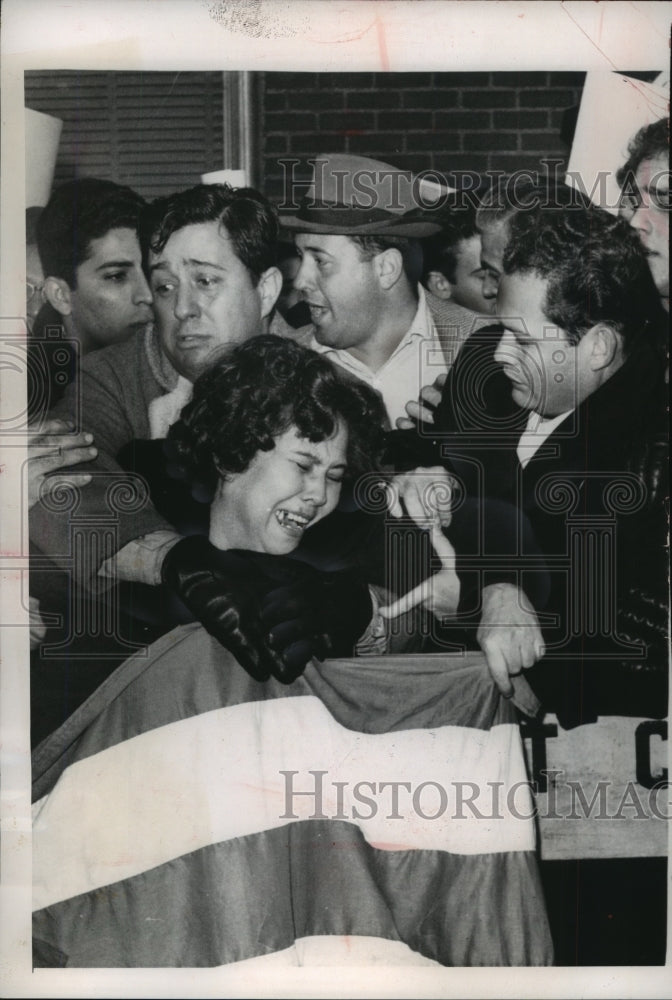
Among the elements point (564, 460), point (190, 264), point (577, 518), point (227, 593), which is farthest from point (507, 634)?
point (190, 264)

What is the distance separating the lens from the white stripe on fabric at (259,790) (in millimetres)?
3473

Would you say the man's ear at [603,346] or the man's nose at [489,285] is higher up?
the man's nose at [489,285]

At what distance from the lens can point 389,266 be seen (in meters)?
3.49

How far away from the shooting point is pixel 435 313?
350 cm

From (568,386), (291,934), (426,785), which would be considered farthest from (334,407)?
(291,934)

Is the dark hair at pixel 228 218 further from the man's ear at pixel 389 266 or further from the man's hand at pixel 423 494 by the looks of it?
the man's hand at pixel 423 494

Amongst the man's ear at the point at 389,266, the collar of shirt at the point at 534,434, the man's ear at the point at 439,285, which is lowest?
the collar of shirt at the point at 534,434

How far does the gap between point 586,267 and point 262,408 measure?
108 centimetres

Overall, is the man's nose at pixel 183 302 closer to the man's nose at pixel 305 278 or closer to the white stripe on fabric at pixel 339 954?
the man's nose at pixel 305 278

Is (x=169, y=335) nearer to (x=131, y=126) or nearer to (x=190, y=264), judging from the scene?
(x=190, y=264)

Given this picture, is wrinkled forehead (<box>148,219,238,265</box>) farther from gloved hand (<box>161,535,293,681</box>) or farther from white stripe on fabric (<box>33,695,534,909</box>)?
white stripe on fabric (<box>33,695,534,909</box>)

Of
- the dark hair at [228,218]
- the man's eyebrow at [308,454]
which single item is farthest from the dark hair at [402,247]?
the man's eyebrow at [308,454]

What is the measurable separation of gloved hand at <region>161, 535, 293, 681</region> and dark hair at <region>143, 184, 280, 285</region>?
85cm

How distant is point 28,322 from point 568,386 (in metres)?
1.66
